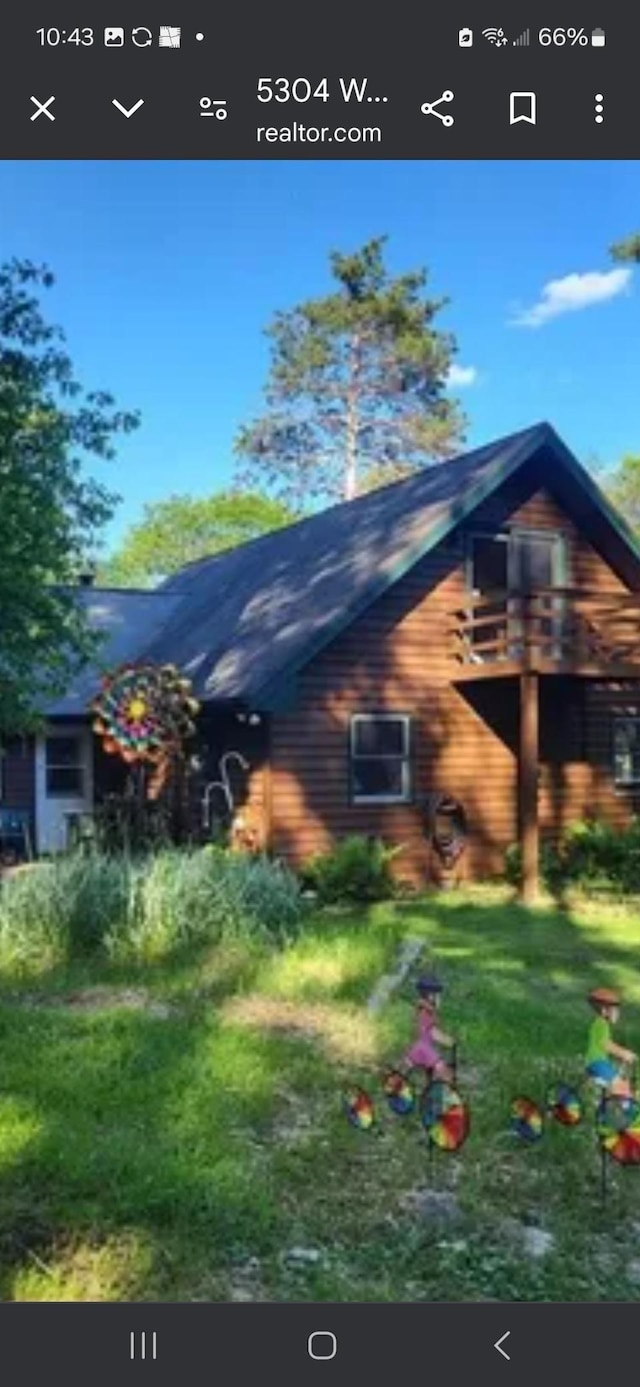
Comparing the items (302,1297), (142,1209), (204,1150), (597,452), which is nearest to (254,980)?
(204,1150)

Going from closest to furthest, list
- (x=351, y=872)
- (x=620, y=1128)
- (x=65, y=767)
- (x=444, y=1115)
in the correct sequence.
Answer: (x=620, y=1128) → (x=444, y=1115) → (x=351, y=872) → (x=65, y=767)

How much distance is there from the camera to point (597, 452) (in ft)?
142

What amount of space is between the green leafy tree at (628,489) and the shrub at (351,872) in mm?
33250

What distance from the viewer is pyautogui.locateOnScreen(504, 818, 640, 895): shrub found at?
13.8 metres

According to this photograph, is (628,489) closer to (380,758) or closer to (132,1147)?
(380,758)

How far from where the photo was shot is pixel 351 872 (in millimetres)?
12547

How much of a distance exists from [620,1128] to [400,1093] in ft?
3.06

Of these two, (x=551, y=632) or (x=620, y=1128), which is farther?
(x=551, y=632)
